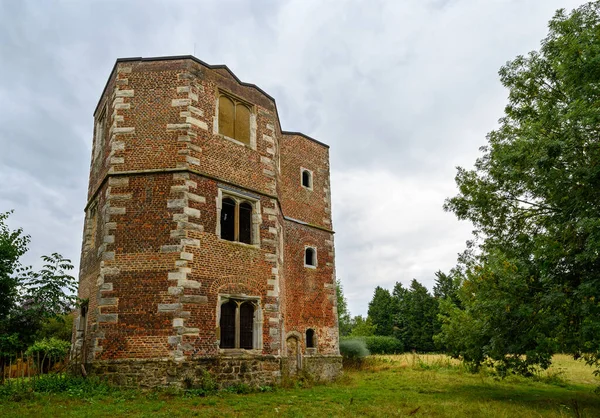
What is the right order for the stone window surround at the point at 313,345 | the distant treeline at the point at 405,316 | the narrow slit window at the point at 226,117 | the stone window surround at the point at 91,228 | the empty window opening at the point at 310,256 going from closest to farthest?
the narrow slit window at the point at 226,117
the stone window surround at the point at 91,228
the stone window surround at the point at 313,345
the empty window opening at the point at 310,256
the distant treeline at the point at 405,316

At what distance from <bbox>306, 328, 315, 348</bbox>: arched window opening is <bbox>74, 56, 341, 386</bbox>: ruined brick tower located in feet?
6.65

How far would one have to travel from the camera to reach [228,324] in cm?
1459

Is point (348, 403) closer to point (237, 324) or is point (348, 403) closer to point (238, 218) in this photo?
point (237, 324)

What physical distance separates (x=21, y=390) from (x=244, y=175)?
9565mm

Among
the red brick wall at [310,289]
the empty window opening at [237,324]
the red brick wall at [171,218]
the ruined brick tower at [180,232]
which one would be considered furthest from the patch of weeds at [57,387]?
the red brick wall at [310,289]

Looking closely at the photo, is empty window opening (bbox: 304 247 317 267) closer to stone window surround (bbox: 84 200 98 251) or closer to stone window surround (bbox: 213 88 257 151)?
stone window surround (bbox: 213 88 257 151)

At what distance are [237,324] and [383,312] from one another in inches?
2521

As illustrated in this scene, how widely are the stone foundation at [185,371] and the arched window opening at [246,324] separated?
59cm

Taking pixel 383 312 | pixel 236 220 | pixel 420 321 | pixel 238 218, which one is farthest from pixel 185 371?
pixel 383 312

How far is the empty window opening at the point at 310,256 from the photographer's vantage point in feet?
72.6

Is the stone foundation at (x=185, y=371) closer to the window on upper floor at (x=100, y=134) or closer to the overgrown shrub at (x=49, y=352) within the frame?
the overgrown shrub at (x=49, y=352)

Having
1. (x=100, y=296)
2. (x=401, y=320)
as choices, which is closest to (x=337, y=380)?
(x=100, y=296)

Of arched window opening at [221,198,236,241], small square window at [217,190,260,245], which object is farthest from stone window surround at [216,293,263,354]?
arched window opening at [221,198,236,241]

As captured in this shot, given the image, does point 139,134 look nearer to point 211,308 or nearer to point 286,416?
point 211,308
